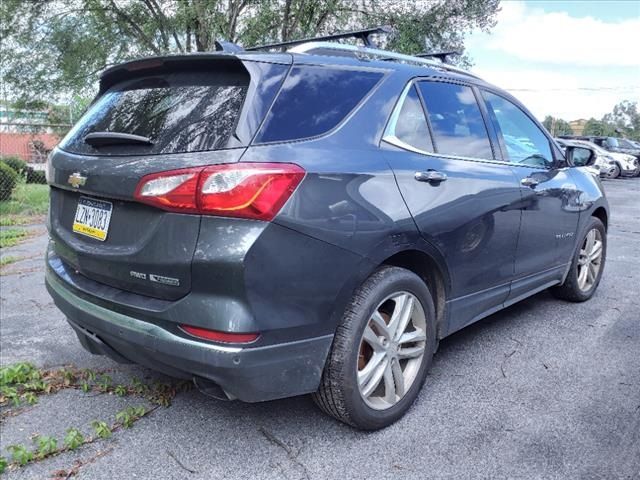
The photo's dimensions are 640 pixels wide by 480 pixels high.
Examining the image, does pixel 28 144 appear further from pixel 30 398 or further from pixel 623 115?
pixel 623 115

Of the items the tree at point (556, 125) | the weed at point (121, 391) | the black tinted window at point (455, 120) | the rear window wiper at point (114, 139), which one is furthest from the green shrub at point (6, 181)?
the tree at point (556, 125)

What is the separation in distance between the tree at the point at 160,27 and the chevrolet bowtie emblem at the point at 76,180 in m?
10.1

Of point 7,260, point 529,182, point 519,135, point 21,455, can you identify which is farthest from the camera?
point 7,260

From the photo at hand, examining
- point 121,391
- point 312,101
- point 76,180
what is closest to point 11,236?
point 121,391

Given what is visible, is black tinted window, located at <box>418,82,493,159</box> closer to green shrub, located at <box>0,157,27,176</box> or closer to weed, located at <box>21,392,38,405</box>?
weed, located at <box>21,392,38,405</box>

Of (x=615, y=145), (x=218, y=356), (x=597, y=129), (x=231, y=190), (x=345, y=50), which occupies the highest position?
(x=345, y=50)

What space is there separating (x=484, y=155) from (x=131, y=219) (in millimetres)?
2181

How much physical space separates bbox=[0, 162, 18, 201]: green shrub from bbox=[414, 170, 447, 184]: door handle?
967 centimetres

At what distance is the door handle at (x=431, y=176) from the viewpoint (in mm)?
2768

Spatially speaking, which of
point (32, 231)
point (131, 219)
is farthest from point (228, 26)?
point (131, 219)

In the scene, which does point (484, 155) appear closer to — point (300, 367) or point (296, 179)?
point (296, 179)

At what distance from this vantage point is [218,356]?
213 centimetres

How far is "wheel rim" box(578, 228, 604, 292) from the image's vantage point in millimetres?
4781

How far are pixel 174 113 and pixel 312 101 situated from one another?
2.03 feet
